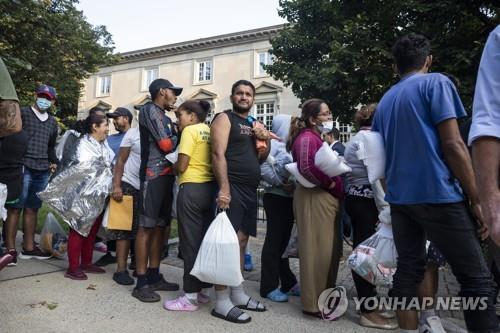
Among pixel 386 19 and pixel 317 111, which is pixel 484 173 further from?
pixel 386 19

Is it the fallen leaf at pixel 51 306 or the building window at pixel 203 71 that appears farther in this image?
the building window at pixel 203 71

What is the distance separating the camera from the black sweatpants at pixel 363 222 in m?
3.34

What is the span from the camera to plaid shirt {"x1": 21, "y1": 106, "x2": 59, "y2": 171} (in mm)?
4691

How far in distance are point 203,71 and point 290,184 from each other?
100 feet

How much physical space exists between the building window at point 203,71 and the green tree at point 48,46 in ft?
37.3

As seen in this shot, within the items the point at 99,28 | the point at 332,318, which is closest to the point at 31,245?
the point at 332,318

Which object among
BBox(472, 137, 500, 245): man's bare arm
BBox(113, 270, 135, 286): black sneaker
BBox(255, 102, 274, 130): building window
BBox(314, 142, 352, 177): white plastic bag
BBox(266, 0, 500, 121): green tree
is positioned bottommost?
BBox(113, 270, 135, 286): black sneaker

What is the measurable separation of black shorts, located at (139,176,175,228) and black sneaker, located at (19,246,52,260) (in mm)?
2041

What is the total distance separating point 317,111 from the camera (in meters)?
3.50

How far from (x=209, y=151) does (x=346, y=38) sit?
9070 mm

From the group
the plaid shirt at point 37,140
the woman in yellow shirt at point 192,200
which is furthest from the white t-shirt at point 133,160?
the plaid shirt at point 37,140

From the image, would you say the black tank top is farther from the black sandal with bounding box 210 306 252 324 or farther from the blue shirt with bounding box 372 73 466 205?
the blue shirt with bounding box 372 73 466 205

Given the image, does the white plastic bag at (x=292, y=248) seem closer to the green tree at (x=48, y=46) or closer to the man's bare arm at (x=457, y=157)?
the man's bare arm at (x=457, y=157)

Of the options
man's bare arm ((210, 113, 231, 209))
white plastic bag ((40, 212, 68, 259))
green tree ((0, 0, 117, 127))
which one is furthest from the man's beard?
green tree ((0, 0, 117, 127))
